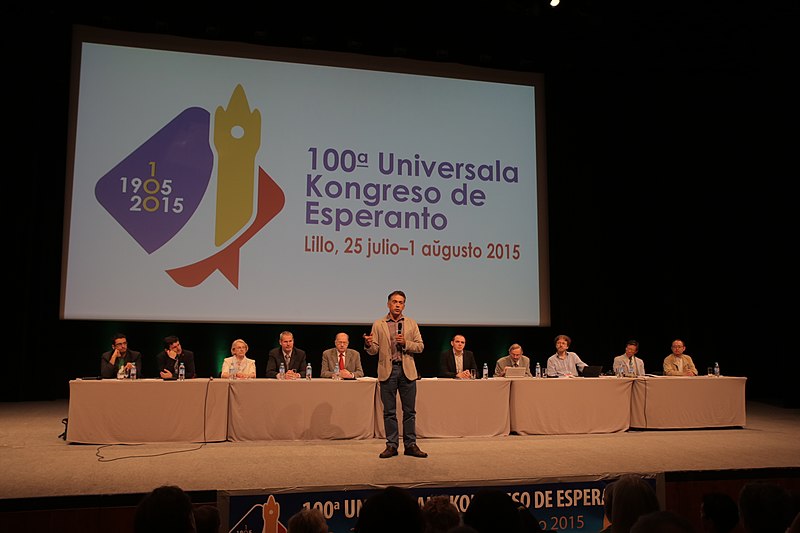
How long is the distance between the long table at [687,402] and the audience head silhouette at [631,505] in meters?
4.52

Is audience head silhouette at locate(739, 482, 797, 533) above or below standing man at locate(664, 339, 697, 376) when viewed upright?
below

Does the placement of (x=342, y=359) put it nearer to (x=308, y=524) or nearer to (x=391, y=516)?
(x=308, y=524)

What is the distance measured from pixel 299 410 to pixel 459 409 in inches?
52.0

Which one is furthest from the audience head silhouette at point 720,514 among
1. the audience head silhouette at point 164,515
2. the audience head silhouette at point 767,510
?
the audience head silhouette at point 164,515

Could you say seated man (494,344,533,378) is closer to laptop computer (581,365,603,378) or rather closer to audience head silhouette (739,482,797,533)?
laptop computer (581,365,603,378)

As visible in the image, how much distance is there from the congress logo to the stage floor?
1.96 metres

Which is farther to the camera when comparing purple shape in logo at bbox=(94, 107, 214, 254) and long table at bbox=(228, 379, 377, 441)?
purple shape in logo at bbox=(94, 107, 214, 254)

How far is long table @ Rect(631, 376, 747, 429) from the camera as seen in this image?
20.2 feet

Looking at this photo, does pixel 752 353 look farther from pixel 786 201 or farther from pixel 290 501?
pixel 290 501

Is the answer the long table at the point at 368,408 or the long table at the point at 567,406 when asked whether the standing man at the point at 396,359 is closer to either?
the long table at the point at 368,408

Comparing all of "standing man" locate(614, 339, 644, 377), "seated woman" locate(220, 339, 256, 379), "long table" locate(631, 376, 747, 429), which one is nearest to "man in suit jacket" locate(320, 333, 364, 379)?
"seated woman" locate(220, 339, 256, 379)

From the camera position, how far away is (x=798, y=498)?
1986 millimetres

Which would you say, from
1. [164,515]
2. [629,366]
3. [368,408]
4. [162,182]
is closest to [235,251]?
[162,182]

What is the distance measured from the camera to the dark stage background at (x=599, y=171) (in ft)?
23.4
